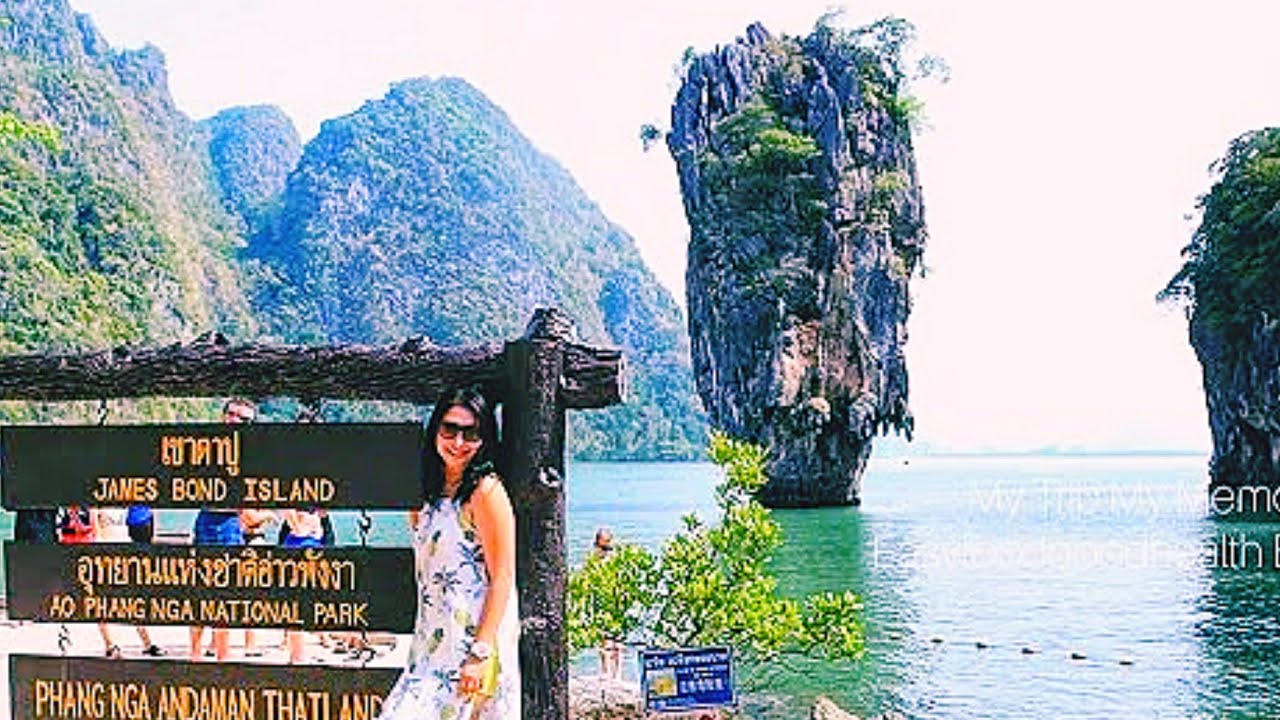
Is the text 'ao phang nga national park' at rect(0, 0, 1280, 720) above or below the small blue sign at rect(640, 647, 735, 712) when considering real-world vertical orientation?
above

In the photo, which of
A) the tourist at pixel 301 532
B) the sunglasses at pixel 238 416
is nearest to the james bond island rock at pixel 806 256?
the tourist at pixel 301 532

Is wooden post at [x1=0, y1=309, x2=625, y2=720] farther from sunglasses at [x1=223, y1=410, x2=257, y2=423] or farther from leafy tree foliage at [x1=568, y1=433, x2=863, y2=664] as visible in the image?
leafy tree foliage at [x1=568, y1=433, x2=863, y2=664]

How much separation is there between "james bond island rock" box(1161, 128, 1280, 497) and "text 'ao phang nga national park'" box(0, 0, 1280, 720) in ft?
0.36

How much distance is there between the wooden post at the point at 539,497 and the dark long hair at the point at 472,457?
0.68ft

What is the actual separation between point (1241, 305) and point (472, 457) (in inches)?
1677

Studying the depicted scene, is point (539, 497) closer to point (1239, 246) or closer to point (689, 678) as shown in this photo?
point (689, 678)

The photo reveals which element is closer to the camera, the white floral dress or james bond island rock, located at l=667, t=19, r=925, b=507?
the white floral dress

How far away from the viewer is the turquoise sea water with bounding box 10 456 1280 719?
17.0m

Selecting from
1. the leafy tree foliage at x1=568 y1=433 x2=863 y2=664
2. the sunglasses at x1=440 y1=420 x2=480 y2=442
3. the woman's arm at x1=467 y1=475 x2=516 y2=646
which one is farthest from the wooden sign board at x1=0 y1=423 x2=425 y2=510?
the leafy tree foliage at x1=568 y1=433 x2=863 y2=664

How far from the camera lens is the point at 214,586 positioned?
617cm

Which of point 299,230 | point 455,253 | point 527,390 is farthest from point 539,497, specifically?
point 455,253

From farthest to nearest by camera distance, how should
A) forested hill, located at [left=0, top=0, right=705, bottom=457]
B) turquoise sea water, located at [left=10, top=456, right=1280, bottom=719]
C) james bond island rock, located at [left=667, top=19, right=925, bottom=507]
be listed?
1. forested hill, located at [left=0, top=0, right=705, bottom=457]
2. james bond island rock, located at [left=667, top=19, right=925, bottom=507]
3. turquoise sea water, located at [left=10, top=456, right=1280, bottom=719]

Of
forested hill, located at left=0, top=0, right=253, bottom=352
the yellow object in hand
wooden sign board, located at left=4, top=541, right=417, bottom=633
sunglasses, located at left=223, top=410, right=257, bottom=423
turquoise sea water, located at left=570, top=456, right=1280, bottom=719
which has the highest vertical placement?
forested hill, located at left=0, top=0, right=253, bottom=352

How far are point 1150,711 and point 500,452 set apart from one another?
12.5 m
